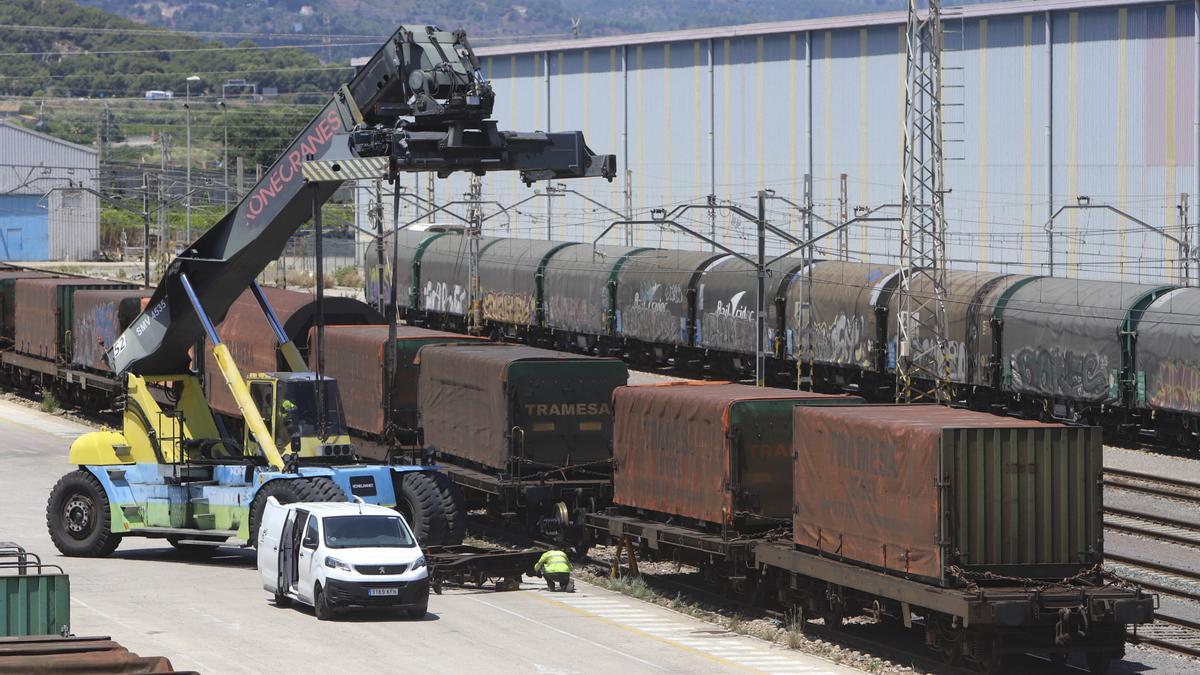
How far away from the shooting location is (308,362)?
1406 inches

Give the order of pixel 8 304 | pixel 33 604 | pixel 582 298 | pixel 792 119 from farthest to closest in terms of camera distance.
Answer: pixel 792 119
pixel 582 298
pixel 8 304
pixel 33 604

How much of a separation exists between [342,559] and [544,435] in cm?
669

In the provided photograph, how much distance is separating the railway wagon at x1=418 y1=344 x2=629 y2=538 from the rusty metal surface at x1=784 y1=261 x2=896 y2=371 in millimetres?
18220

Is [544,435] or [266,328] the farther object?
[266,328]

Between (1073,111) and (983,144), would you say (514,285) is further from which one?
(1073,111)

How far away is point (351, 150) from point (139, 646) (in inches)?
275

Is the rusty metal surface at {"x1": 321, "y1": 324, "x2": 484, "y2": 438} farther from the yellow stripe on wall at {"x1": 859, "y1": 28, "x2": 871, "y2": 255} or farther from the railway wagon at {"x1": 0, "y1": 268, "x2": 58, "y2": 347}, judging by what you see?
the yellow stripe on wall at {"x1": 859, "y1": 28, "x2": 871, "y2": 255}

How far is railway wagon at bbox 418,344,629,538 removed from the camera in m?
28.7

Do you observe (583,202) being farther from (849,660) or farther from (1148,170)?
(849,660)

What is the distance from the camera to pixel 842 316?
4916 cm

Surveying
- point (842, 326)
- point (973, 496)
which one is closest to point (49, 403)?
point (842, 326)

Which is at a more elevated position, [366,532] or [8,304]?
[8,304]

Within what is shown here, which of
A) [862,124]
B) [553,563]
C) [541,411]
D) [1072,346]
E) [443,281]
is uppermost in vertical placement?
[862,124]

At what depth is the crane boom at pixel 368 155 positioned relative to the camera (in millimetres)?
22516
